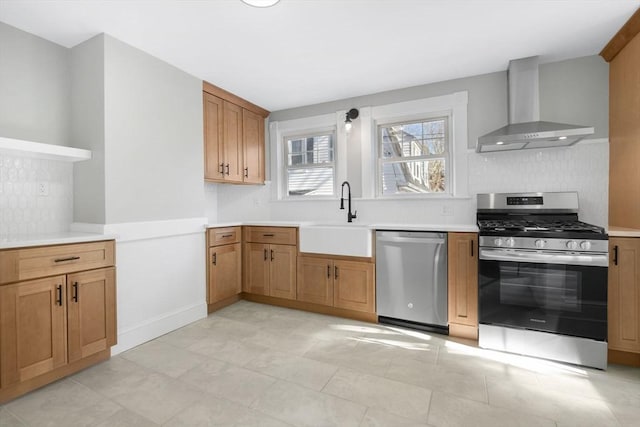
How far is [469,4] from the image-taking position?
2.05m

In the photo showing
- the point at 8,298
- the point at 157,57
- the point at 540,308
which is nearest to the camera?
the point at 8,298

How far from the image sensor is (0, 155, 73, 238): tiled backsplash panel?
2.23m

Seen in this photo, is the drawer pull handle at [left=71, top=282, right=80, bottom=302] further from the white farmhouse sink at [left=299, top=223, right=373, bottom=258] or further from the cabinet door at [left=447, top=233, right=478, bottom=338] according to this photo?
the cabinet door at [left=447, top=233, right=478, bottom=338]

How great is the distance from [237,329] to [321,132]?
2.59 m

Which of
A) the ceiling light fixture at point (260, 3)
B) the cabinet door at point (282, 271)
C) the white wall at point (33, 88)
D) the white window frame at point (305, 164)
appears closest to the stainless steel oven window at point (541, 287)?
the cabinet door at point (282, 271)

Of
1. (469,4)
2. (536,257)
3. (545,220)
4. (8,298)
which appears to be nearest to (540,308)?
(536,257)

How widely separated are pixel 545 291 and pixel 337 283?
1.75 m

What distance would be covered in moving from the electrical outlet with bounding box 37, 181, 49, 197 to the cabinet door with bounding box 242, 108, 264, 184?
1935 mm

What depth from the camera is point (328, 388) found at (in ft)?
6.28

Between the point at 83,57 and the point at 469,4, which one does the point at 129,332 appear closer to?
the point at 83,57

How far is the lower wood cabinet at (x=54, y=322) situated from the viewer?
1777 mm

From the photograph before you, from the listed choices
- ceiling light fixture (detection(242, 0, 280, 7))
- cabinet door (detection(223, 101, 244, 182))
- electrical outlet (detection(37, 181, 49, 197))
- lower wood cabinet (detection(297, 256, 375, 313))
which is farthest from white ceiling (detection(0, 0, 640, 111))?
lower wood cabinet (detection(297, 256, 375, 313))

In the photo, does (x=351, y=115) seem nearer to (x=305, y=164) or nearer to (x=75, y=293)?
(x=305, y=164)

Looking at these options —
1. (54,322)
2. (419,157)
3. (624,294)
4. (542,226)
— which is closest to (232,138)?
(419,157)
